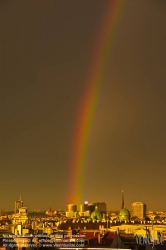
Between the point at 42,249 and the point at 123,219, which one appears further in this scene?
the point at 123,219

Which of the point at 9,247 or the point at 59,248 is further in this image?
the point at 59,248

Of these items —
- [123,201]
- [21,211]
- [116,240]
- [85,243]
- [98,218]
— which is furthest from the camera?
[21,211]

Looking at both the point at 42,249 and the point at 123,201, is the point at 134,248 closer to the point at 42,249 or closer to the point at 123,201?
the point at 42,249

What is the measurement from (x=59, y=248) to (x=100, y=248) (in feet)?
6.42

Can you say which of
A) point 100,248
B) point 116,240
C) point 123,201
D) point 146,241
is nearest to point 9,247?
point 100,248

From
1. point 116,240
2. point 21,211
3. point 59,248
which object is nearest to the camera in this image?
point 59,248

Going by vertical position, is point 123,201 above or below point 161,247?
above

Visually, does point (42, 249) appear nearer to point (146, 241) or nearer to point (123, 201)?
point (146, 241)

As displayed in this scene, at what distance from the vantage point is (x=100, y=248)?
→ 23.9 meters

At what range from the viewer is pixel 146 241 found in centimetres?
3184

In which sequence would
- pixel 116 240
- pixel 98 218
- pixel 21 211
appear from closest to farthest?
pixel 116 240
pixel 98 218
pixel 21 211

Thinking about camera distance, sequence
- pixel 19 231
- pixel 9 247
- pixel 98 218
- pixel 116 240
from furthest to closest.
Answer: pixel 98 218 < pixel 19 231 < pixel 116 240 < pixel 9 247

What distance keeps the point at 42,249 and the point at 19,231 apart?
848 cm

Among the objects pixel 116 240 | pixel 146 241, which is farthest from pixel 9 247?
pixel 146 241
